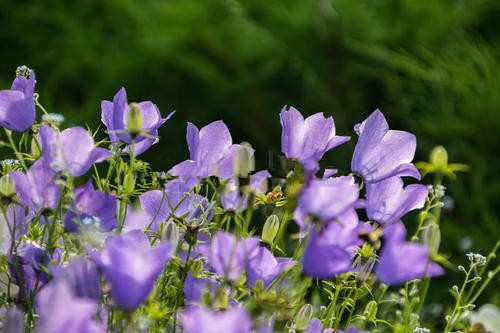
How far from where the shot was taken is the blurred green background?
6.77ft

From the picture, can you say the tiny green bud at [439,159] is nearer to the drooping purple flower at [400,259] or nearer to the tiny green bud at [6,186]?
the drooping purple flower at [400,259]

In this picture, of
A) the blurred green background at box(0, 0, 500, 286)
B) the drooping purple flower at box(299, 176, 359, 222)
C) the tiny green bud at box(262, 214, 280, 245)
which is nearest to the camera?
the drooping purple flower at box(299, 176, 359, 222)

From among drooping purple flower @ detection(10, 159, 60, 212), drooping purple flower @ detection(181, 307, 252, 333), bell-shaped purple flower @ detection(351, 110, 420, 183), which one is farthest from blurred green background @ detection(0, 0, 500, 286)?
drooping purple flower @ detection(181, 307, 252, 333)

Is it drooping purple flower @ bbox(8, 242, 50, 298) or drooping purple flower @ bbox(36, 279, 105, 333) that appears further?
drooping purple flower @ bbox(8, 242, 50, 298)

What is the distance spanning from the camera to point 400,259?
0.49 m

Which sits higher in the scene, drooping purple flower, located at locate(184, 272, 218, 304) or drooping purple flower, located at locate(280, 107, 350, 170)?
drooping purple flower, located at locate(280, 107, 350, 170)

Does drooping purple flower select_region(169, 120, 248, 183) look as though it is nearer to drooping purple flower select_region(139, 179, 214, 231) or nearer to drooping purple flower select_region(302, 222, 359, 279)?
drooping purple flower select_region(139, 179, 214, 231)

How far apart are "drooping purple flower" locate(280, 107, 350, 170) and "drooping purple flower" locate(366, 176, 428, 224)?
0.04 m

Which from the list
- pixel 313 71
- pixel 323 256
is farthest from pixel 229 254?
pixel 313 71

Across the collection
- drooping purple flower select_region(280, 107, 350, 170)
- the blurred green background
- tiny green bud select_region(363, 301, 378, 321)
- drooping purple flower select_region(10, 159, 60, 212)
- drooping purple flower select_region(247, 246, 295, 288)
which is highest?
drooping purple flower select_region(280, 107, 350, 170)

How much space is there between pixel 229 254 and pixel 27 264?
123 mm

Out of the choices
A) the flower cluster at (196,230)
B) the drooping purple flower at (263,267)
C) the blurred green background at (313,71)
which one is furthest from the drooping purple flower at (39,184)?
the blurred green background at (313,71)

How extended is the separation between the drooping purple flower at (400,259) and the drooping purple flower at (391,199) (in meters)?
0.08

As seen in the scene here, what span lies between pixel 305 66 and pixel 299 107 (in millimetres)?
106
